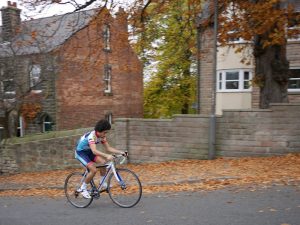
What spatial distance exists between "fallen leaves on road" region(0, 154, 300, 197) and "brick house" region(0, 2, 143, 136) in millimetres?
5423

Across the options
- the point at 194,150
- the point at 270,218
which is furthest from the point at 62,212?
the point at 194,150

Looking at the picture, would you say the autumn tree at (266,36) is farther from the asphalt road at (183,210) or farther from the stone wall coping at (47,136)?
the stone wall coping at (47,136)

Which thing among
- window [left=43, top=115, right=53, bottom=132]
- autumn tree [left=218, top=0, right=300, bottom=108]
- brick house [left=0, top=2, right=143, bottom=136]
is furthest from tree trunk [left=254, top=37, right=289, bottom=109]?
window [left=43, top=115, right=53, bottom=132]

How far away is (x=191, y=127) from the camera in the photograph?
498 inches

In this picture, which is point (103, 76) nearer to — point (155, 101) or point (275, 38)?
point (155, 101)

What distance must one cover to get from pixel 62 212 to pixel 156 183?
2760 millimetres

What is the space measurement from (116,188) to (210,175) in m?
3.31

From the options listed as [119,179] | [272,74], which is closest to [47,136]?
[272,74]

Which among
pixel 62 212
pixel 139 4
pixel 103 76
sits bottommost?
pixel 62 212

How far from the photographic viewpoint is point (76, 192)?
25.3 ft

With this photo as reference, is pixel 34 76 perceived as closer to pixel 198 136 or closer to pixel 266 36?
pixel 198 136

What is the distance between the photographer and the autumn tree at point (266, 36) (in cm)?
1220

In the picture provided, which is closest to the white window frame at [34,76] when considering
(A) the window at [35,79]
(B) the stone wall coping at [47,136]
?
(A) the window at [35,79]

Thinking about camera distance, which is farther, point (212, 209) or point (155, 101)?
point (155, 101)
